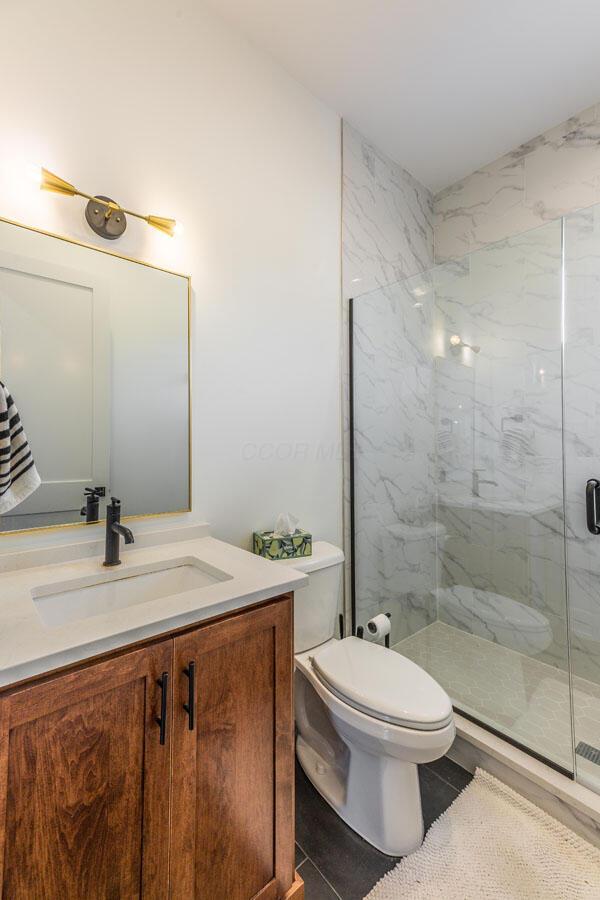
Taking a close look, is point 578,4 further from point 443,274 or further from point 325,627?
point 325,627

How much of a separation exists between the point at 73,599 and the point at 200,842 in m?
0.62

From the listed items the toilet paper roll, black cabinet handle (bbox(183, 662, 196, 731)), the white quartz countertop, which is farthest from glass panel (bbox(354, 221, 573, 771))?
black cabinet handle (bbox(183, 662, 196, 731))

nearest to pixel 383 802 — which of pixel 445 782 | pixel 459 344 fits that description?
pixel 445 782

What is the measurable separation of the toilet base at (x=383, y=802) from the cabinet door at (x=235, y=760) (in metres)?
0.34

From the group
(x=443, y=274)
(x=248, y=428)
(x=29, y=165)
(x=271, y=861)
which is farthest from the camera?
(x=443, y=274)

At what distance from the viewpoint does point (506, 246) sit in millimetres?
1882

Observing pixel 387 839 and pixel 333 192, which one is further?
pixel 333 192

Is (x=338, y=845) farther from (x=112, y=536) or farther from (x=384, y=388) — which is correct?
(x=384, y=388)

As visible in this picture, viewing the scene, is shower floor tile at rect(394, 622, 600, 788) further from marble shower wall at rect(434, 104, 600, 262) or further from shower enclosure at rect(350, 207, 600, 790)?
marble shower wall at rect(434, 104, 600, 262)

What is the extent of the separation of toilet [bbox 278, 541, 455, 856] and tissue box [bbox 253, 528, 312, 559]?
3cm

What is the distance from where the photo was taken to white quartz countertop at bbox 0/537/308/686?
0.68 metres

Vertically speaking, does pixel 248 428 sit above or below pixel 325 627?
above

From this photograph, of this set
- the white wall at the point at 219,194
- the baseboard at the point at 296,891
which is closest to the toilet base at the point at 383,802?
the baseboard at the point at 296,891

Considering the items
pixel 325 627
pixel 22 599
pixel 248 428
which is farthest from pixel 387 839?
pixel 248 428
